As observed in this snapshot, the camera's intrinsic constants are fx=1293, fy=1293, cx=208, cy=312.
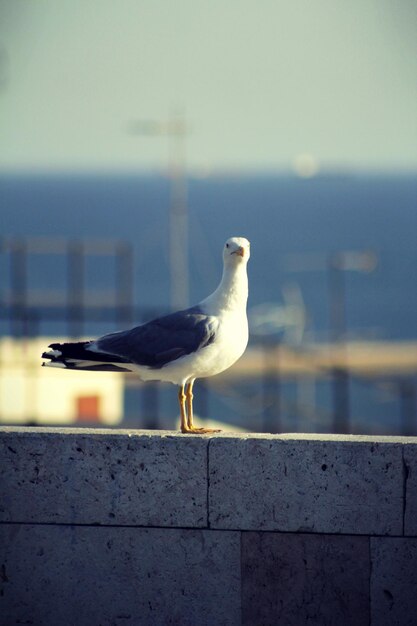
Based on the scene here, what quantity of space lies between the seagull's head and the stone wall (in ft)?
4.19

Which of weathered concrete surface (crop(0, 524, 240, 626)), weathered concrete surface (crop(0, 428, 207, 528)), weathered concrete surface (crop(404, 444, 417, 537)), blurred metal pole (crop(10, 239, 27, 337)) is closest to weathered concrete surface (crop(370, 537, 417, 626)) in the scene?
weathered concrete surface (crop(404, 444, 417, 537))

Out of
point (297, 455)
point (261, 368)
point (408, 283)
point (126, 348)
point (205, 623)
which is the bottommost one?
point (205, 623)

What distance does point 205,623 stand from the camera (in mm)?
7094

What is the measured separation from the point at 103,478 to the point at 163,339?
1.09 metres

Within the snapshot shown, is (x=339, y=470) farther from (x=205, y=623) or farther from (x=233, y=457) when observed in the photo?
(x=205, y=623)

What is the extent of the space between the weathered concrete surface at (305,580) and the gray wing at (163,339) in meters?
1.30

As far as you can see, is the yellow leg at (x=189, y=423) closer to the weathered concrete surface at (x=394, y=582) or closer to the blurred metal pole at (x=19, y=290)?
the weathered concrete surface at (x=394, y=582)

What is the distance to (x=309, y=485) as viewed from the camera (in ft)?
23.1

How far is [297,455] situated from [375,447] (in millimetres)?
425

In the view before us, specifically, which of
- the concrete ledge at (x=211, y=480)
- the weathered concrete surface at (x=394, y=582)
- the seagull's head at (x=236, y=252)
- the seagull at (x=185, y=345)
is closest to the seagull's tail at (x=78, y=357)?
the seagull at (x=185, y=345)

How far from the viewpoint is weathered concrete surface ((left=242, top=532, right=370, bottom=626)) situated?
697cm

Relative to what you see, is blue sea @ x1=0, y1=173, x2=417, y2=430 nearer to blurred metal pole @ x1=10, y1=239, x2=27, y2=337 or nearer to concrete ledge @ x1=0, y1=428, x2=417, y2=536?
blurred metal pole @ x1=10, y1=239, x2=27, y2=337

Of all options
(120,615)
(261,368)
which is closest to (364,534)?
(120,615)

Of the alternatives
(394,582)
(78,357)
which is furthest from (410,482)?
(78,357)
